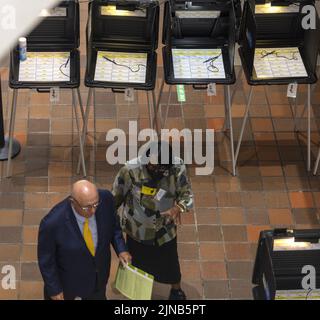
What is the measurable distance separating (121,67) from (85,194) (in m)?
2.24

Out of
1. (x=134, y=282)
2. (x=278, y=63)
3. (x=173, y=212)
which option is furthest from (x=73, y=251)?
(x=278, y=63)

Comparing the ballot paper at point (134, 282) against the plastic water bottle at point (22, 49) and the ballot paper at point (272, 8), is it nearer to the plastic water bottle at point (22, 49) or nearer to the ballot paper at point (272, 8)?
the plastic water bottle at point (22, 49)

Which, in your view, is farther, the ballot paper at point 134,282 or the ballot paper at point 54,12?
the ballot paper at point 54,12

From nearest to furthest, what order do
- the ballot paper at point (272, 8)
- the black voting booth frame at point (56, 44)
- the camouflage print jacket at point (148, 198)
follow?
1. the camouflage print jacket at point (148, 198)
2. the black voting booth frame at point (56, 44)
3. the ballot paper at point (272, 8)

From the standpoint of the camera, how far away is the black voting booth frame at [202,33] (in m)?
6.92

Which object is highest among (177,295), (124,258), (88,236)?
(88,236)

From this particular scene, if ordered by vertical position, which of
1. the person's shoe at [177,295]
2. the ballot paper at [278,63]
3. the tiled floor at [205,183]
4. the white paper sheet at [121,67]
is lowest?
the person's shoe at [177,295]

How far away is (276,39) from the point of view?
728cm

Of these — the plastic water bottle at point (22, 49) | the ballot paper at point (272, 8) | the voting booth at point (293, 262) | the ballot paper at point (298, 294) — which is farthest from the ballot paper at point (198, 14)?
the ballot paper at point (298, 294)

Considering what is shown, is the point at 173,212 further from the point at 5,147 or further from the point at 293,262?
the point at 5,147

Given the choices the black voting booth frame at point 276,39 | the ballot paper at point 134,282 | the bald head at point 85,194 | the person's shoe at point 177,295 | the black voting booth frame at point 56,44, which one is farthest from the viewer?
the black voting booth frame at point 276,39

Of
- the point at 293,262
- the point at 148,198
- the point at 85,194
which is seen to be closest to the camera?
the point at 85,194

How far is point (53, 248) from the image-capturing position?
5.18 meters

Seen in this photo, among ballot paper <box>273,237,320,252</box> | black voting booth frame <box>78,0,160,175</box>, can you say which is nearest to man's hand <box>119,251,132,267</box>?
ballot paper <box>273,237,320,252</box>
